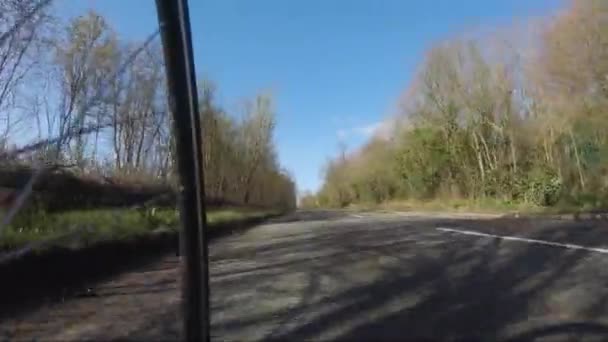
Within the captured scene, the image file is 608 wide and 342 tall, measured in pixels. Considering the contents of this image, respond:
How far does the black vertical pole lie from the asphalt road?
1.36 m

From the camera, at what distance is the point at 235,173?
5147cm

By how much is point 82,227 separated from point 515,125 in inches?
1650

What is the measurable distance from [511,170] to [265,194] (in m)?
39.2

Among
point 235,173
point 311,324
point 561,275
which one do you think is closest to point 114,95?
point 311,324

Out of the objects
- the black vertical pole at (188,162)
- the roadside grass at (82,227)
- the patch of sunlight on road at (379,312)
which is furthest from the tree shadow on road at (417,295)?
the black vertical pole at (188,162)

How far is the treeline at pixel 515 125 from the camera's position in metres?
28.1

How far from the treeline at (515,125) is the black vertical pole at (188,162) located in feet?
91.0

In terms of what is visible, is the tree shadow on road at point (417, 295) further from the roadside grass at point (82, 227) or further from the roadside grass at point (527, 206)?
the roadside grass at point (527, 206)

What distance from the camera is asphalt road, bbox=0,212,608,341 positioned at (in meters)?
A: 4.58

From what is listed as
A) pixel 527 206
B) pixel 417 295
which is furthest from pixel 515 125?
pixel 417 295

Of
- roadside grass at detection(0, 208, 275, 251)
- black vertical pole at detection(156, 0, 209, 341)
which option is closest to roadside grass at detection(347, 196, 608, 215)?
roadside grass at detection(0, 208, 275, 251)

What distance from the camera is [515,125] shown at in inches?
1662

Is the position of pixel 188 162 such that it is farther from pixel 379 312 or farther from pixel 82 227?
pixel 379 312

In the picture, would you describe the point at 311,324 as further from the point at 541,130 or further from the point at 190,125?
the point at 541,130
